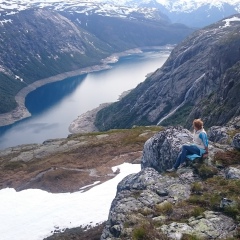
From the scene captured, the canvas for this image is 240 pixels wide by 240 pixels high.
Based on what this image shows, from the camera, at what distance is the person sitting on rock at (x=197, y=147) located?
74.8 ft

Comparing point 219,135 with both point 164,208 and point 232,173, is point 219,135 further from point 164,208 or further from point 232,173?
point 164,208

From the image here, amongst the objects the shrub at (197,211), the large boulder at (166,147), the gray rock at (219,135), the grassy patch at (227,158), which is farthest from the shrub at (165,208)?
the gray rock at (219,135)

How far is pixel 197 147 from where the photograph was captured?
22891 millimetres

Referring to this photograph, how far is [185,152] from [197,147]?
0.81 m

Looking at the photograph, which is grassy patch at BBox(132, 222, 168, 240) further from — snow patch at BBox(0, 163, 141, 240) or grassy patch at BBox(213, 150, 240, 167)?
snow patch at BBox(0, 163, 141, 240)

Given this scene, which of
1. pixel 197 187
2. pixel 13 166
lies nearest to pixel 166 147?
pixel 197 187

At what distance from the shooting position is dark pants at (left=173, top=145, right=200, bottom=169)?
2294 cm

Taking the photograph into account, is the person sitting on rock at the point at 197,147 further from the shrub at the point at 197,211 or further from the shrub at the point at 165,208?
the shrub at the point at 197,211

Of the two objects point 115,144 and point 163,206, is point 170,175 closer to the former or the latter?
point 163,206

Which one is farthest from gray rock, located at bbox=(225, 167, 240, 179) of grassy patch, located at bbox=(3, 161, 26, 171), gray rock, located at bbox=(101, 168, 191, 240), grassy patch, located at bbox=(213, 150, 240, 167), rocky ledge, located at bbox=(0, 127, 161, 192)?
grassy patch, located at bbox=(3, 161, 26, 171)

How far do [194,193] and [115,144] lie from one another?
4208cm

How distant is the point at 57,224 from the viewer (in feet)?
96.6

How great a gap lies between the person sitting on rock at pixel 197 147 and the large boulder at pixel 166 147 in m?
1.78

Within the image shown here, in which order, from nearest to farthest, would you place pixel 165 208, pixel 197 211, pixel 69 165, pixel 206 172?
pixel 197 211 → pixel 165 208 → pixel 206 172 → pixel 69 165
